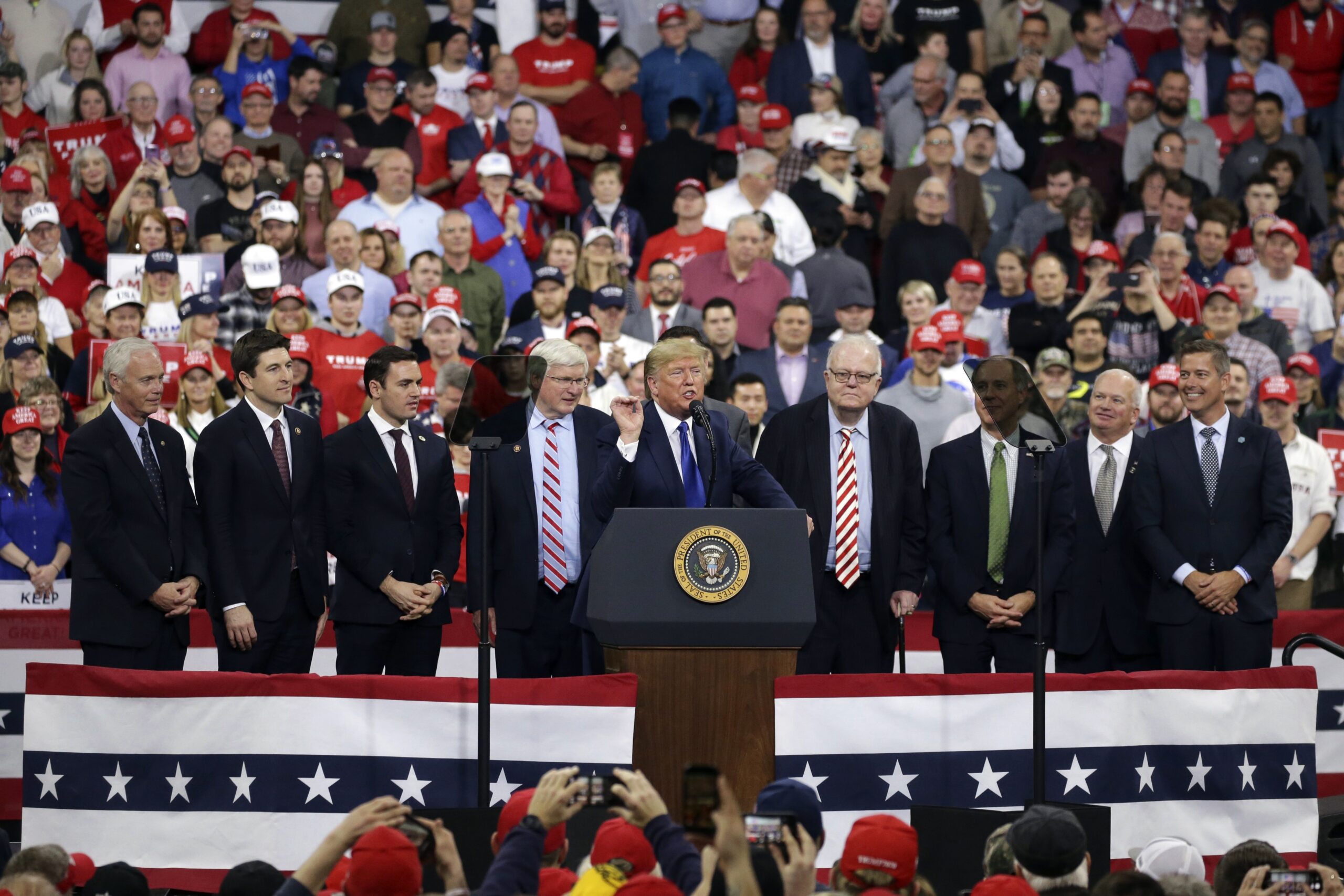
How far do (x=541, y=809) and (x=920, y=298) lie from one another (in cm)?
846

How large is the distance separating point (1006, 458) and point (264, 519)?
3387mm

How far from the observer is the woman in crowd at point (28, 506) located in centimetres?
1015

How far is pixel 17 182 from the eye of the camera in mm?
12734

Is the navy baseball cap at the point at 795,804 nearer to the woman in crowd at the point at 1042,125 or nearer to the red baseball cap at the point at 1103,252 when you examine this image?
the red baseball cap at the point at 1103,252

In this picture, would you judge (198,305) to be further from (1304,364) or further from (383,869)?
(383,869)

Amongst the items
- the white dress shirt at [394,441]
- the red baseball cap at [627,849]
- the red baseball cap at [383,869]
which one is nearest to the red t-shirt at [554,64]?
the white dress shirt at [394,441]

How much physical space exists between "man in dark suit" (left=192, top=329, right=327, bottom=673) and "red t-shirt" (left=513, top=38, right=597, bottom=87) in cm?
794

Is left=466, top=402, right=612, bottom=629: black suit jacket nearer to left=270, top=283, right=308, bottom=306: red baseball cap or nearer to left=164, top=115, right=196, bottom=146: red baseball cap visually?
left=270, top=283, right=308, bottom=306: red baseball cap

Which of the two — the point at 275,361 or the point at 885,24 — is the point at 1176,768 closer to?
the point at 275,361

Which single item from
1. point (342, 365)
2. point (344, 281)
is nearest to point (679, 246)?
point (344, 281)

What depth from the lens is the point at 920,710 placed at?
22.6 feet

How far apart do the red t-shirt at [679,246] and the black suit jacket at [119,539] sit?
5.94m

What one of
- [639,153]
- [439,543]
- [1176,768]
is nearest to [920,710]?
[1176,768]

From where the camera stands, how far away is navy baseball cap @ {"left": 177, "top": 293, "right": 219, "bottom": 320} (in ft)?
36.4
